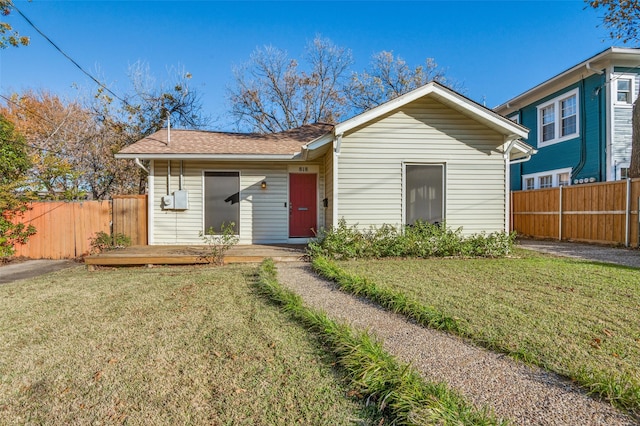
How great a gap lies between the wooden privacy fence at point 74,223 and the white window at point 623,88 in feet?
51.0

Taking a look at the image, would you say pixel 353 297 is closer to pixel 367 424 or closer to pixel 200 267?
pixel 367 424

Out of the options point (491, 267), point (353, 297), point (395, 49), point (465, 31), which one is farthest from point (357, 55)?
point (353, 297)

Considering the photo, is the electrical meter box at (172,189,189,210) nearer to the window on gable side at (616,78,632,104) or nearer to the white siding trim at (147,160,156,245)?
the white siding trim at (147,160,156,245)

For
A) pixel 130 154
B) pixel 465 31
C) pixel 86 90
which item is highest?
pixel 465 31

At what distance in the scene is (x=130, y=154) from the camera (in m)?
8.13

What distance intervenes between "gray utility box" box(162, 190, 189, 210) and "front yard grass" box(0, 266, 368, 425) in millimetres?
4470

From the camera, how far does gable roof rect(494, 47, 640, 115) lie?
10539mm

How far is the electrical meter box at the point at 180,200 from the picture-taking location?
8695mm

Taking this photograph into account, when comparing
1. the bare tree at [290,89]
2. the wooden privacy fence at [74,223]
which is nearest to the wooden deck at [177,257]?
the wooden privacy fence at [74,223]

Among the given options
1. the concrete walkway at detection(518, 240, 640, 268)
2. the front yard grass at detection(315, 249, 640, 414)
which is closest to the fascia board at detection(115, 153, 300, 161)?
the front yard grass at detection(315, 249, 640, 414)

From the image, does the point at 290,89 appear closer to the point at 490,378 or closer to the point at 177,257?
the point at 177,257

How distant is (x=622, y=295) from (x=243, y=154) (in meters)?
7.77

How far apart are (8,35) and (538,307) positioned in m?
13.0

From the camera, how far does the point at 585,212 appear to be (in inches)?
390
